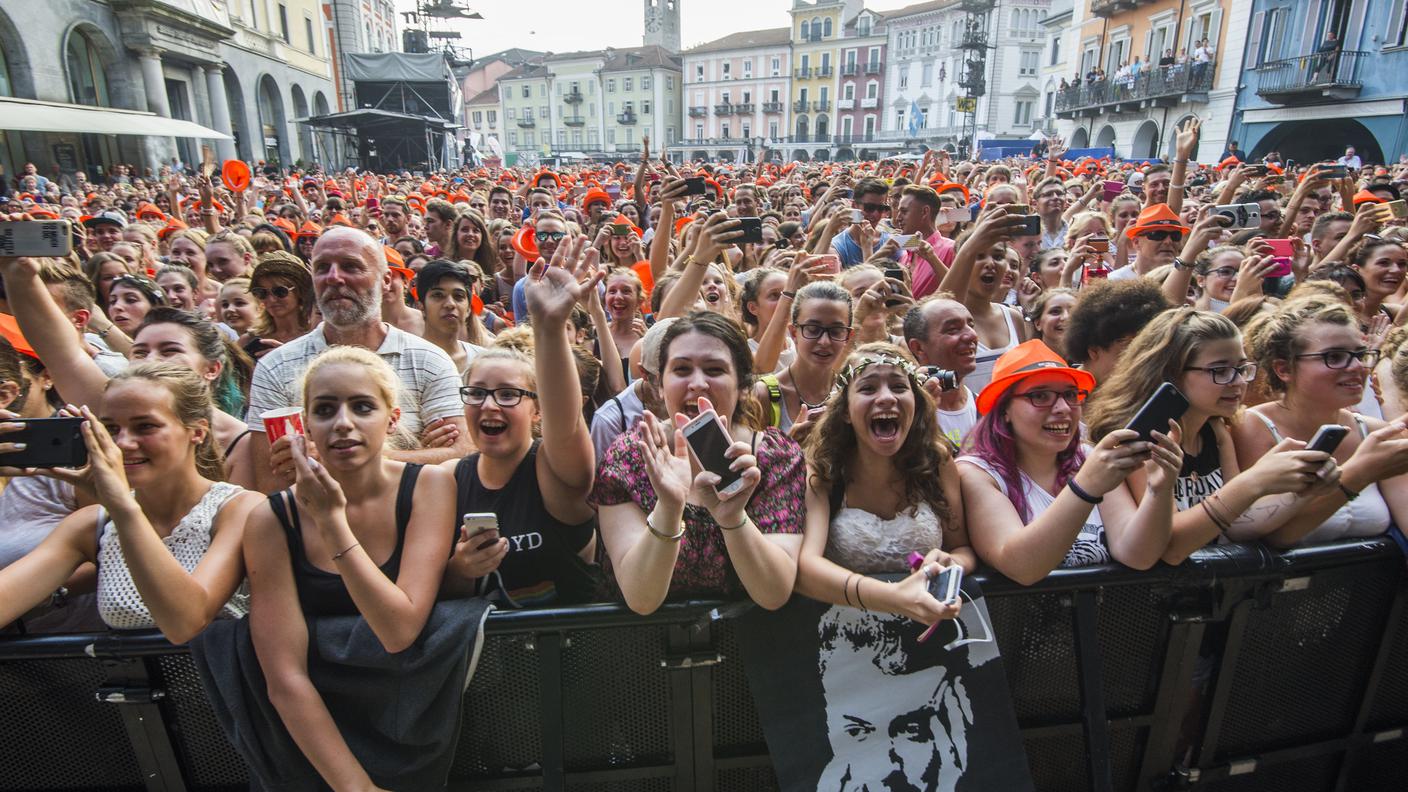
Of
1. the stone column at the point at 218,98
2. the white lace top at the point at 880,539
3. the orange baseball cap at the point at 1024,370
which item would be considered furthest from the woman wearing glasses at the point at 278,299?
the stone column at the point at 218,98

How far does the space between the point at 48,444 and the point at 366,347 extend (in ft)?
A: 5.23

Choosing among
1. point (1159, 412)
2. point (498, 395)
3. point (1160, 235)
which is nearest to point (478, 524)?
point (498, 395)

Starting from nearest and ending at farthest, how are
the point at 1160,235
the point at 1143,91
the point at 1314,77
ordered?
the point at 1160,235 < the point at 1314,77 < the point at 1143,91

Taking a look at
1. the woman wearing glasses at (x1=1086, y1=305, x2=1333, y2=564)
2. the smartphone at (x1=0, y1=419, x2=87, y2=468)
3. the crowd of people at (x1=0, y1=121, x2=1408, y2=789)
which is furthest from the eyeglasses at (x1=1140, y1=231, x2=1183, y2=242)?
the smartphone at (x1=0, y1=419, x2=87, y2=468)

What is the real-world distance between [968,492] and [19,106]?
23.5 meters

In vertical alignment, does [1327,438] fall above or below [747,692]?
above

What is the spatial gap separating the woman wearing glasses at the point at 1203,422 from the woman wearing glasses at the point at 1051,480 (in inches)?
5.0

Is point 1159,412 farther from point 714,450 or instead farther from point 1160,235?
point 1160,235

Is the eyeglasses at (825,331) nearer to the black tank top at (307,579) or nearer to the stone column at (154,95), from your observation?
the black tank top at (307,579)

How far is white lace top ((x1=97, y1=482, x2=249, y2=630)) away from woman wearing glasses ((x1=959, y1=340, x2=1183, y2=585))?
231 centimetres

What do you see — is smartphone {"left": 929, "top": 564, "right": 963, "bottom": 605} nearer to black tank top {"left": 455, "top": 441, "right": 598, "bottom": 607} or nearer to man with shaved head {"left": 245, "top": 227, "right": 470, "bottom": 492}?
black tank top {"left": 455, "top": 441, "right": 598, "bottom": 607}

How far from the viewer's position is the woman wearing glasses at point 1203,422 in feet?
6.68

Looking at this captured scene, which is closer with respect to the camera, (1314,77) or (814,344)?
(814,344)

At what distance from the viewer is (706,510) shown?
2150 mm
